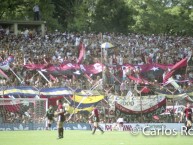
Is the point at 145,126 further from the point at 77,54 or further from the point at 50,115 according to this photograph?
the point at 77,54

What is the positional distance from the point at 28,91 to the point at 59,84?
230 centimetres

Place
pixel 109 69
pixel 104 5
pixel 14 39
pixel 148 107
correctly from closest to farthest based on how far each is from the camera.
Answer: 1. pixel 148 107
2. pixel 109 69
3. pixel 14 39
4. pixel 104 5

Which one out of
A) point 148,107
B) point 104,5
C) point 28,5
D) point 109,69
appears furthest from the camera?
point 104,5

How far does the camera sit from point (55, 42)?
4756cm

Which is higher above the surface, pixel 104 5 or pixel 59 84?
pixel 104 5

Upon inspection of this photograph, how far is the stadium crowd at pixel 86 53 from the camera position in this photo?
4128 centimetres

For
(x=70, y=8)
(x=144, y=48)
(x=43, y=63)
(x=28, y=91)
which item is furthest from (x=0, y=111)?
(x=70, y=8)

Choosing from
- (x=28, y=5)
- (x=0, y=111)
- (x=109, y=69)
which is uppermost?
(x=28, y=5)

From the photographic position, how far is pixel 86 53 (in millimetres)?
45344

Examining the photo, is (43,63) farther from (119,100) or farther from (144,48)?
(144,48)
